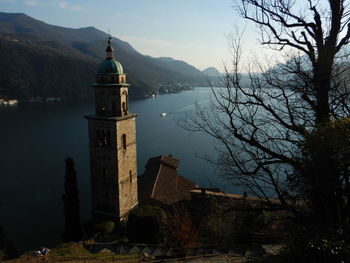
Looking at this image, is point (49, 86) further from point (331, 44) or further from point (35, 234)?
point (331, 44)

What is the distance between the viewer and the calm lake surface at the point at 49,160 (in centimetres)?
2680

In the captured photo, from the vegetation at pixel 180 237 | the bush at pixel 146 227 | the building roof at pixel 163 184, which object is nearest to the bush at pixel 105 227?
the bush at pixel 146 227

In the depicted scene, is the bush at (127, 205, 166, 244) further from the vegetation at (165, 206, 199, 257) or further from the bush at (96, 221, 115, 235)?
the bush at (96, 221, 115, 235)

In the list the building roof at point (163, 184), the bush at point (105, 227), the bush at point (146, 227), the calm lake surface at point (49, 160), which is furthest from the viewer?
the calm lake surface at point (49, 160)

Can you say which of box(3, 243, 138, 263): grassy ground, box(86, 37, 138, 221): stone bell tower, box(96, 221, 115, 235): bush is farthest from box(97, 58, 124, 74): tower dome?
box(3, 243, 138, 263): grassy ground

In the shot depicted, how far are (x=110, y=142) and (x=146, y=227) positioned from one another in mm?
6480

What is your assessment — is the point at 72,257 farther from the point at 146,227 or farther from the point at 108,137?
the point at 108,137

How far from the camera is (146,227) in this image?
714 inches

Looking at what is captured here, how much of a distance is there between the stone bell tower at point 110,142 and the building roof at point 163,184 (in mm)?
2785

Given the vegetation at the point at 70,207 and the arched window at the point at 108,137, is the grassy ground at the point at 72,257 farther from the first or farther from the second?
the arched window at the point at 108,137

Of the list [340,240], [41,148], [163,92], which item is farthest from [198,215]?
[163,92]

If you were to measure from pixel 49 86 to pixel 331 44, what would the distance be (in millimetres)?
125391

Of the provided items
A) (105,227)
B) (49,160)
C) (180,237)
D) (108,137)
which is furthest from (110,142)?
(49,160)

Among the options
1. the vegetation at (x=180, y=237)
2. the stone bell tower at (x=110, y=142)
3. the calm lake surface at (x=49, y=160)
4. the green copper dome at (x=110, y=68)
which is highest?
the green copper dome at (x=110, y=68)
